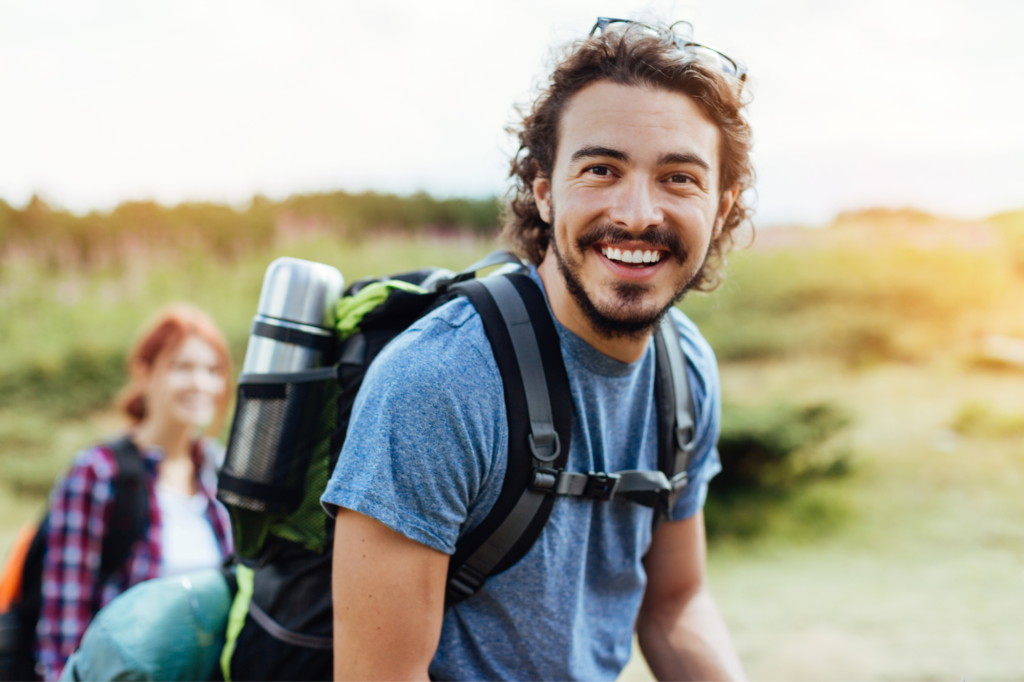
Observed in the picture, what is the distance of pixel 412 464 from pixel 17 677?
2.30m

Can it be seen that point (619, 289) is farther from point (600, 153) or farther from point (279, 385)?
point (279, 385)

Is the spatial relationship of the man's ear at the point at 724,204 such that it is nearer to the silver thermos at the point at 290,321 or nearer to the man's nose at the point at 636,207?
the man's nose at the point at 636,207

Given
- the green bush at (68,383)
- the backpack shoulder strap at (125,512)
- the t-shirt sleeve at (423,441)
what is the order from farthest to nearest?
the green bush at (68,383), the backpack shoulder strap at (125,512), the t-shirt sleeve at (423,441)

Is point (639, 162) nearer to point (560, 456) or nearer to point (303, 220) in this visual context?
point (560, 456)

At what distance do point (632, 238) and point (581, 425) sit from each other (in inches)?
16.4

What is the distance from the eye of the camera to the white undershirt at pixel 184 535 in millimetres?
2980

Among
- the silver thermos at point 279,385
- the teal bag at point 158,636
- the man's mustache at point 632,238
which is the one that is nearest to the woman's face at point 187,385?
the teal bag at point 158,636

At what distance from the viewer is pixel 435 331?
1412mm

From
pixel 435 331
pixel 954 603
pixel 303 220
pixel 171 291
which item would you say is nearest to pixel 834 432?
A: pixel 954 603

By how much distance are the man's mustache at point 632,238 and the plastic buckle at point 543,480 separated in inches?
18.9

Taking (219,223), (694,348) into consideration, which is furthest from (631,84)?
(219,223)

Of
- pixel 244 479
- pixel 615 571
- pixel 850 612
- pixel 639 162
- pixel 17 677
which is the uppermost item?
pixel 639 162

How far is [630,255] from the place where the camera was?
1501 mm

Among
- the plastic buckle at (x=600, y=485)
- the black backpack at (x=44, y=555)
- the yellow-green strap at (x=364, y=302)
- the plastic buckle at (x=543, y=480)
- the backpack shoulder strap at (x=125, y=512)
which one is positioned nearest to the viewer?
the plastic buckle at (x=543, y=480)
